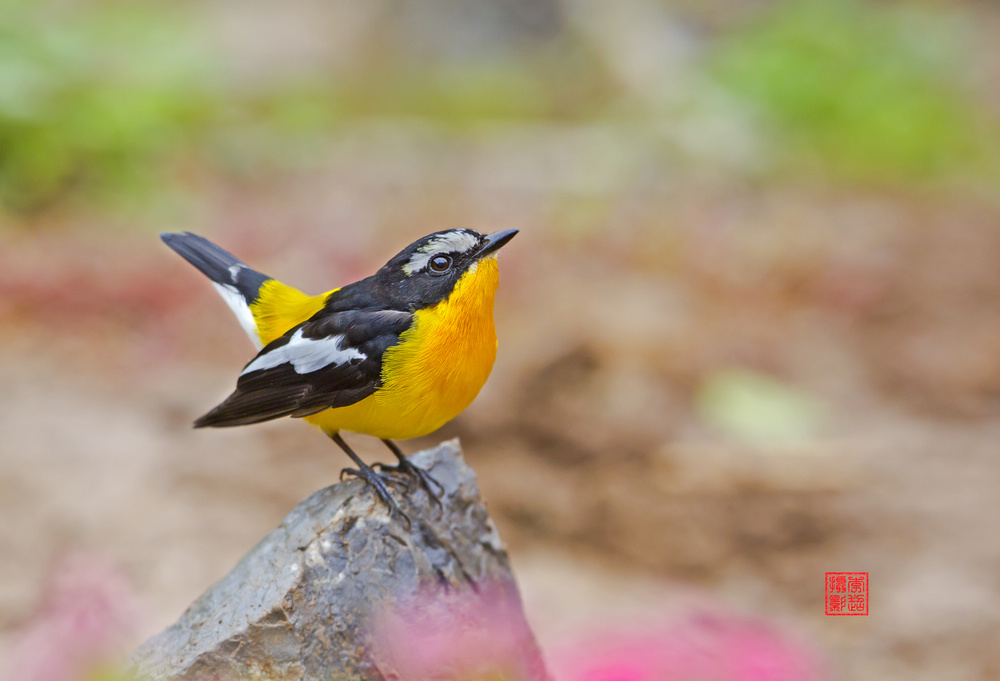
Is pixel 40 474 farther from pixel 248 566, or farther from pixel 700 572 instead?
pixel 700 572

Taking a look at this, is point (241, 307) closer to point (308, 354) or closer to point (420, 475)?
point (308, 354)

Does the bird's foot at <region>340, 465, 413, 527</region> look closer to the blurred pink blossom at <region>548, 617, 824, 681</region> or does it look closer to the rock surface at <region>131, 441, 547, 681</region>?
the rock surface at <region>131, 441, 547, 681</region>

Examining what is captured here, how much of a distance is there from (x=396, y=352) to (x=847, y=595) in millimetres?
3373

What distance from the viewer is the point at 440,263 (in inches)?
123

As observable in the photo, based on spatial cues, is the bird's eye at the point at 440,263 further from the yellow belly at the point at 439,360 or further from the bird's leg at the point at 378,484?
the bird's leg at the point at 378,484

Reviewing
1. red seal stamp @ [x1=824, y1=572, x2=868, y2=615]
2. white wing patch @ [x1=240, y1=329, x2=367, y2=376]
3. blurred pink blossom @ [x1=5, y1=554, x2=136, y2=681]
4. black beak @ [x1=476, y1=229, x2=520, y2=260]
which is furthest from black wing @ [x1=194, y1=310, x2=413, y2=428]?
red seal stamp @ [x1=824, y1=572, x2=868, y2=615]

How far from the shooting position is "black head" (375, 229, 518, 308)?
3.10 meters

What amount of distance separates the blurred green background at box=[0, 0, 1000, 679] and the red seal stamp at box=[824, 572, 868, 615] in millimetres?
236

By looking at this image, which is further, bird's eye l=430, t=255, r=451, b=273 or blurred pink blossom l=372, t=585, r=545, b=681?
bird's eye l=430, t=255, r=451, b=273

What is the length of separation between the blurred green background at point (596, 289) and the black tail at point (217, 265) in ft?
7.56

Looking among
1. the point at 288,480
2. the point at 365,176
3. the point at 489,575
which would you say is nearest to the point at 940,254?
the point at 365,176

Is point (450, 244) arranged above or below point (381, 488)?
above

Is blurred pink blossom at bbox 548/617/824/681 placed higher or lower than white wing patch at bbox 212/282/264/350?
lower

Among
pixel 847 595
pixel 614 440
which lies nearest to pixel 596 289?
pixel 614 440
